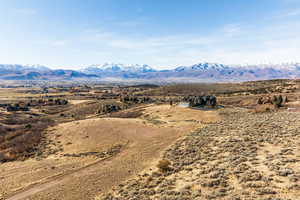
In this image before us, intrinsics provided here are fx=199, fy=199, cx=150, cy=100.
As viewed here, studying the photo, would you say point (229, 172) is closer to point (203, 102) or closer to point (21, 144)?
point (21, 144)

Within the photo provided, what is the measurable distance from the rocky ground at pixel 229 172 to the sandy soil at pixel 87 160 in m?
2.05

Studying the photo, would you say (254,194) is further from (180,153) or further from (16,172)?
(16,172)

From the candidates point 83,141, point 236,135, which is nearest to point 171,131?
point 236,135

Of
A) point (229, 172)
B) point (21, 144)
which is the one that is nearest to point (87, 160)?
point (21, 144)

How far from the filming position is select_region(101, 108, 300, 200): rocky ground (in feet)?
37.9

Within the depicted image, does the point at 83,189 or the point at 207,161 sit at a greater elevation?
the point at 207,161

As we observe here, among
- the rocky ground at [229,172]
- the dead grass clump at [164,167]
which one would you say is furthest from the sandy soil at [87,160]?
the dead grass clump at [164,167]

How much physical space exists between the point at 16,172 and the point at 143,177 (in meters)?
12.7

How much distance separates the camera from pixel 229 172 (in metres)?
14.1

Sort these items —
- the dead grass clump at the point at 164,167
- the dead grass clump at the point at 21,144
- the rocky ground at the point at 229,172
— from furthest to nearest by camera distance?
the dead grass clump at the point at 21,144 → the dead grass clump at the point at 164,167 → the rocky ground at the point at 229,172

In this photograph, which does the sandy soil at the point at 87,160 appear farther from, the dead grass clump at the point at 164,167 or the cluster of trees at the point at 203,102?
the cluster of trees at the point at 203,102

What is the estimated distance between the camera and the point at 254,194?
10.8 metres

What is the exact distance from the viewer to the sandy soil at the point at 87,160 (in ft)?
50.9

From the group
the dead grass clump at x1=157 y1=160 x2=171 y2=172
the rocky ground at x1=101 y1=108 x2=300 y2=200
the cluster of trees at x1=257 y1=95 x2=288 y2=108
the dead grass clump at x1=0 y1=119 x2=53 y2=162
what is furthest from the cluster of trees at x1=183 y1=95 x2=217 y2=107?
the dead grass clump at x1=157 y1=160 x2=171 y2=172
